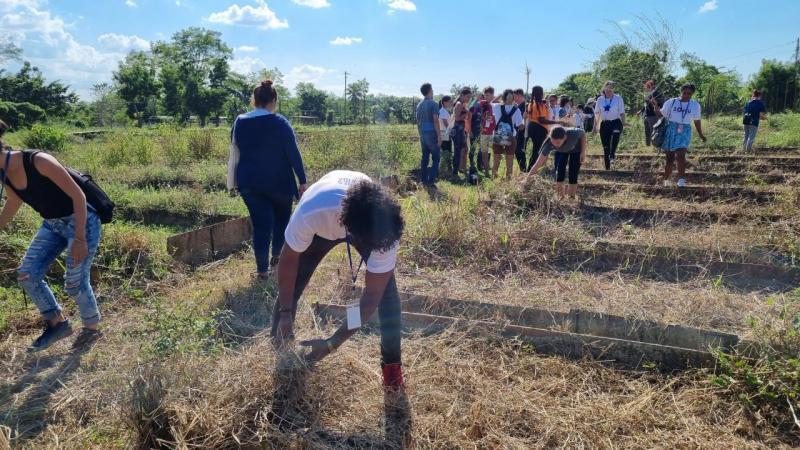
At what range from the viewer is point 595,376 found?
3.00 meters

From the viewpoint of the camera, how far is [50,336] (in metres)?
3.33

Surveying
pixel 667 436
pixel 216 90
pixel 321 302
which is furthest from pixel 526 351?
pixel 216 90

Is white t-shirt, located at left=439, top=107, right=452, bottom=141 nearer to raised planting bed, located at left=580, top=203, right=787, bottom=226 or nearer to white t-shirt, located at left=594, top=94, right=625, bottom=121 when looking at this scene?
white t-shirt, located at left=594, top=94, right=625, bottom=121

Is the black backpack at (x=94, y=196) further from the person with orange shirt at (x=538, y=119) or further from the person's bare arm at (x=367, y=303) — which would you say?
the person with orange shirt at (x=538, y=119)

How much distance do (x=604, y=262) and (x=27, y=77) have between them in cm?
4354

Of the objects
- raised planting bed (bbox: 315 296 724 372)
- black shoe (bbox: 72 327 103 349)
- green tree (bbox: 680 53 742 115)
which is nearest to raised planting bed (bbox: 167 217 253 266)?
black shoe (bbox: 72 327 103 349)

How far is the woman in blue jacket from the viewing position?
4.10 metres

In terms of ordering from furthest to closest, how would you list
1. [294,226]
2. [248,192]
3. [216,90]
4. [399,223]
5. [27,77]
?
[216,90] < [27,77] < [248,192] < [294,226] < [399,223]

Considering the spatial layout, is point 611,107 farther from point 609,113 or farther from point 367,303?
point 367,303

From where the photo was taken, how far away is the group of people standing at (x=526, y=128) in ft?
23.4

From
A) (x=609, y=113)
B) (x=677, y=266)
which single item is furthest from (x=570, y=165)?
(x=609, y=113)

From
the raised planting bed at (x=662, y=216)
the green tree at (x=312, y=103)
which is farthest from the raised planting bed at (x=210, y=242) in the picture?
the green tree at (x=312, y=103)

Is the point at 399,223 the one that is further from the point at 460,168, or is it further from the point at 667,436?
the point at 460,168

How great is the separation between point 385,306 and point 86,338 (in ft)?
7.35
